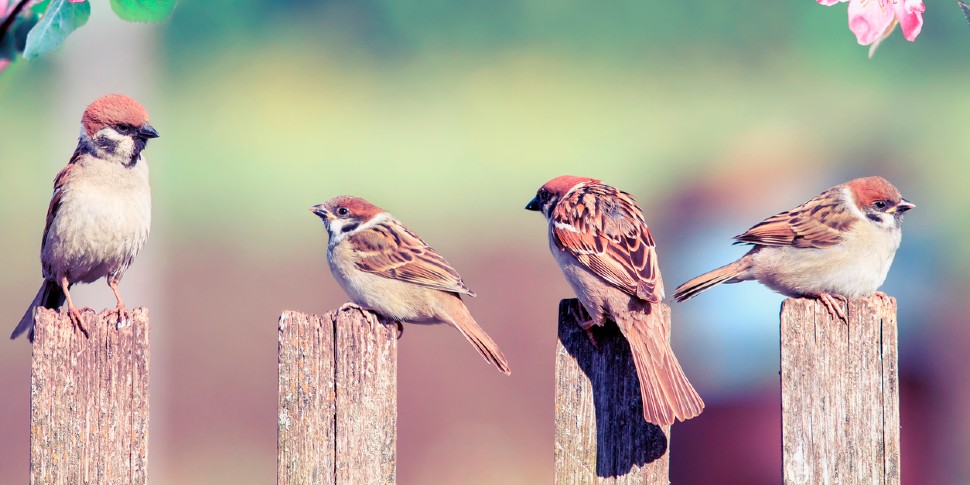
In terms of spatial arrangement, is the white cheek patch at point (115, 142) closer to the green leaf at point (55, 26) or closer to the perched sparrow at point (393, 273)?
the perched sparrow at point (393, 273)

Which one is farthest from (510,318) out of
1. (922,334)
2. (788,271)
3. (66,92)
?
(66,92)


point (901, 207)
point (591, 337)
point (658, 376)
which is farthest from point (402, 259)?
point (901, 207)

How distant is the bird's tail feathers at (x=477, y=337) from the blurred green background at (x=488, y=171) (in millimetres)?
869

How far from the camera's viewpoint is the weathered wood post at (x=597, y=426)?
2.20 m

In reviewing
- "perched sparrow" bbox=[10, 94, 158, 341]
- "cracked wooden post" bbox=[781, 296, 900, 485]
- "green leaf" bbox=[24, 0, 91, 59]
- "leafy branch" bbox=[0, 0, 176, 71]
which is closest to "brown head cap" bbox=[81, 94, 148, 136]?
"perched sparrow" bbox=[10, 94, 158, 341]

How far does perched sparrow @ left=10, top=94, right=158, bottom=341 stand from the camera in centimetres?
319

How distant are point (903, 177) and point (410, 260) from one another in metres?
2.30

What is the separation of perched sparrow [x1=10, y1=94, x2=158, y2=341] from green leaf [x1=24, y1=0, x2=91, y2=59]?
0.86 m

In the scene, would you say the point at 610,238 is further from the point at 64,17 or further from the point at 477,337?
the point at 64,17

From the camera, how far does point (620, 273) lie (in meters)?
2.83

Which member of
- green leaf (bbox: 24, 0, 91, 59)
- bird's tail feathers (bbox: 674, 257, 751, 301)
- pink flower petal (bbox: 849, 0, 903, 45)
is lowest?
bird's tail feathers (bbox: 674, 257, 751, 301)

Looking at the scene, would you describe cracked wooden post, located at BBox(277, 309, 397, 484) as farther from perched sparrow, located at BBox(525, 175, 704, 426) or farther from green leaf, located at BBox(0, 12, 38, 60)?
green leaf, located at BBox(0, 12, 38, 60)

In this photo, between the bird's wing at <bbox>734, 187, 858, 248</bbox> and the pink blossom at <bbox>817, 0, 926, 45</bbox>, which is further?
the bird's wing at <bbox>734, 187, 858, 248</bbox>

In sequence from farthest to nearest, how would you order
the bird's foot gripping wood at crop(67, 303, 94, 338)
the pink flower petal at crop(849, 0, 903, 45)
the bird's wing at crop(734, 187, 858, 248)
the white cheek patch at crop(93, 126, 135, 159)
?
the bird's wing at crop(734, 187, 858, 248), the white cheek patch at crop(93, 126, 135, 159), the pink flower petal at crop(849, 0, 903, 45), the bird's foot gripping wood at crop(67, 303, 94, 338)
